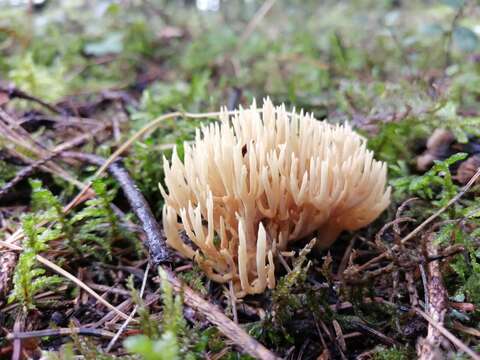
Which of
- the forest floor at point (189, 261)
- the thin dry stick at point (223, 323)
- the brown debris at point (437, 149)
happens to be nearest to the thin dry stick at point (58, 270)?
the forest floor at point (189, 261)

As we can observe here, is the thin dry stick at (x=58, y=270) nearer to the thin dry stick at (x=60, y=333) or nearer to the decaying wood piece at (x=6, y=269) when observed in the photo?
the decaying wood piece at (x=6, y=269)

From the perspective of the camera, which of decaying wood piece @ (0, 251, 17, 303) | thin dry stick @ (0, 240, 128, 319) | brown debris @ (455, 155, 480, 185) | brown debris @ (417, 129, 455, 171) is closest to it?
decaying wood piece @ (0, 251, 17, 303)

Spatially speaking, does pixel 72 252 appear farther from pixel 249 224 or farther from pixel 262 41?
pixel 262 41

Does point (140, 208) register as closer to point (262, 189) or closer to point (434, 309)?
point (262, 189)

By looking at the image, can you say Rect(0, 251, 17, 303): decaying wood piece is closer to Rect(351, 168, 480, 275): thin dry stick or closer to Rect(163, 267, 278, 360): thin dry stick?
Rect(163, 267, 278, 360): thin dry stick

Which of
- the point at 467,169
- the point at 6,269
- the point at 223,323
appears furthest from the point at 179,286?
the point at 467,169

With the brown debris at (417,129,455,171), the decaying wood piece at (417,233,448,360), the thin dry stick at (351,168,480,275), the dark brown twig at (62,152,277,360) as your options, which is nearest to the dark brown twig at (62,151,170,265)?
the dark brown twig at (62,152,277,360)
